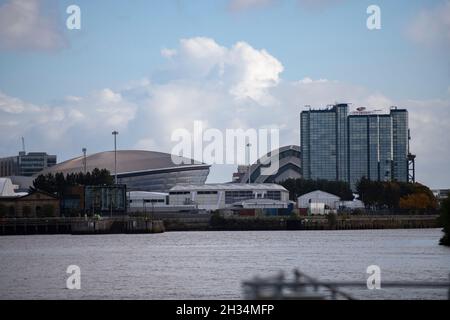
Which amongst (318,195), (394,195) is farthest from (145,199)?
(394,195)

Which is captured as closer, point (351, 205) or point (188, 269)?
point (188, 269)

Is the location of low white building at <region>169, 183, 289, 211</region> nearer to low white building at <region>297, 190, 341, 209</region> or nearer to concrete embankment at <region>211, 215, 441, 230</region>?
low white building at <region>297, 190, 341, 209</region>

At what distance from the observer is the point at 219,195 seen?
172m

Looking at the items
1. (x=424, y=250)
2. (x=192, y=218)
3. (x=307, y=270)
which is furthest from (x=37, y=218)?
(x=307, y=270)

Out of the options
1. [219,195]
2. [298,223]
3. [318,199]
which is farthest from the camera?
[318,199]

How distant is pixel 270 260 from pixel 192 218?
80884 millimetres

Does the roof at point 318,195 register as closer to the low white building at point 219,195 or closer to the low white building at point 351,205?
the low white building at point 351,205

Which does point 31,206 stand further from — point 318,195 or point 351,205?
point 351,205

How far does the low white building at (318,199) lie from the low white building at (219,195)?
377 cm

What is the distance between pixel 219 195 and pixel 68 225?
2182 inches

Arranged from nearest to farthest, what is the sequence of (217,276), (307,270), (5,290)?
(5,290) → (217,276) → (307,270)

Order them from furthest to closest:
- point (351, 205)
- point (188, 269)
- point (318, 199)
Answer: point (351, 205) < point (318, 199) < point (188, 269)
